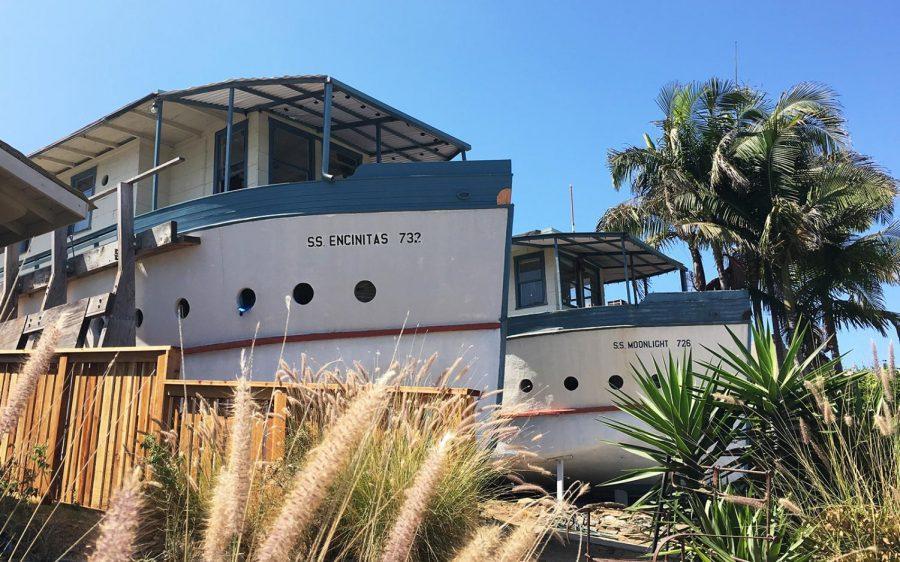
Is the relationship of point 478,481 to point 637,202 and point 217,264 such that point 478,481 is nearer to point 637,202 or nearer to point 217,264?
point 217,264

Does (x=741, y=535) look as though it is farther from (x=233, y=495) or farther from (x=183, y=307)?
(x=183, y=307)

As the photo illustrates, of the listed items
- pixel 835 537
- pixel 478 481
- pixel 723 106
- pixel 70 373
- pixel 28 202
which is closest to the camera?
pixel 835 537

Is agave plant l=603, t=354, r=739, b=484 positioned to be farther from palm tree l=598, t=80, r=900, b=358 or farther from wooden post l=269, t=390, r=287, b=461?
palm tree l=598, t=80, r=900, b=358

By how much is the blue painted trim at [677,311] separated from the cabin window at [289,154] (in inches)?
223

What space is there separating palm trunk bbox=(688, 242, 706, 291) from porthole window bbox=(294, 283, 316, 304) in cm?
1662

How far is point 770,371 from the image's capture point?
210 inches

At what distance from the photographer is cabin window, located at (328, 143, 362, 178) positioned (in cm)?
1342

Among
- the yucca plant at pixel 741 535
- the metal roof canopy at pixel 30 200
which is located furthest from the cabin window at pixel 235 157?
the yucca plant at pixel 741 535

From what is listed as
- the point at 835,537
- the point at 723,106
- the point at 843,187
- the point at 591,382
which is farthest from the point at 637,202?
the point at 835,537

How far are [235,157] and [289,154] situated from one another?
2.91 ft

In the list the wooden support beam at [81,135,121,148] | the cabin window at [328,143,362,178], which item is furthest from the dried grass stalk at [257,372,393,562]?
the wooden support beam at [81,135,121,148]

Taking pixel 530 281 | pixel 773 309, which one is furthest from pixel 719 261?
pixel 530 281

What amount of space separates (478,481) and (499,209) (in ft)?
18.3

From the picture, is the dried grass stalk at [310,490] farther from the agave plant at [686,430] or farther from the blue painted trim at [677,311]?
the blue painted trim at [677,311]
